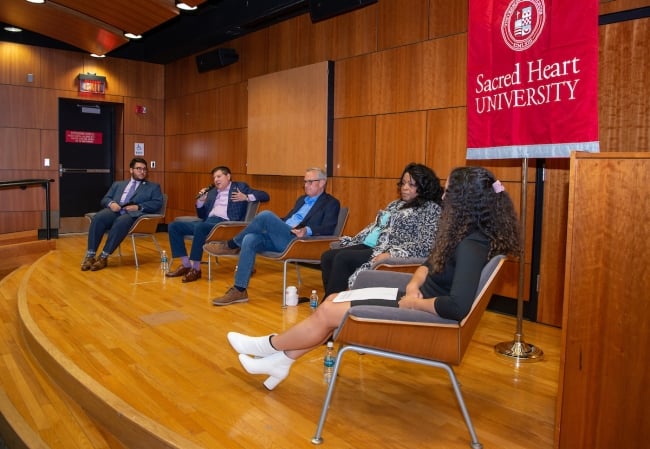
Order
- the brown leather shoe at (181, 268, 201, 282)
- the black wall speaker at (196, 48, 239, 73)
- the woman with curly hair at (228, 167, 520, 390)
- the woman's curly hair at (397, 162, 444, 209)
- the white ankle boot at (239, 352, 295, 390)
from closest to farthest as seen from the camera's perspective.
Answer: the woman with curly hair at (228, 167, 520, 390), the white ankle boot at (239, 352, 295, 390), the woman's curly hair at (397, 162, 444, 209), the brown leather shoe at (181, 268, 201, 282), the black wall speaker at (196, 48, 239, 73)

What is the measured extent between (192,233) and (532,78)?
3804mm

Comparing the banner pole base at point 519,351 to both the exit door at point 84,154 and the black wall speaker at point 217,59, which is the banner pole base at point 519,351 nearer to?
the black wall speaker at point 217,59

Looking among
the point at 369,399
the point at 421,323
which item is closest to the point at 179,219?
the point at 369,399

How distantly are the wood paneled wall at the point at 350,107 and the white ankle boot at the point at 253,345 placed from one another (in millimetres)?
2544

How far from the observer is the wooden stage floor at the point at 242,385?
251 centimetres

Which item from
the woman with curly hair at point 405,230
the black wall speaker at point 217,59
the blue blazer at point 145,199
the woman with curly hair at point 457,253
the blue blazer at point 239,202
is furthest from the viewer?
the black wall speaker at point 217,59

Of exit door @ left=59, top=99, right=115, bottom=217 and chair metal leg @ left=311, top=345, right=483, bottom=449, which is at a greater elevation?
exit door @ left=59, top=99, right=115, bottom=217

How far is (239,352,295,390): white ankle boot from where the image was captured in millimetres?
2812

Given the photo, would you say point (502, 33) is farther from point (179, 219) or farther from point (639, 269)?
point (179, 219)

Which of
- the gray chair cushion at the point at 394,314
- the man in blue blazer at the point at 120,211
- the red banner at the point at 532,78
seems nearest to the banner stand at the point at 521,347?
the red banner at the point at 532,78

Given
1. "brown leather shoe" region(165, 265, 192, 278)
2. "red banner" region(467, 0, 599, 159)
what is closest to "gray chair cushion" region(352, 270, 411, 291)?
"red banner" region(467, 0, 599, 159)

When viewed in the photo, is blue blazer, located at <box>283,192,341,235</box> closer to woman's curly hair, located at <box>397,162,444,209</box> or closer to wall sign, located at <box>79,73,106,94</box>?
woman's curly hair, located at <box>397,162,444,209</box>

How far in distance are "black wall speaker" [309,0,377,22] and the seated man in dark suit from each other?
200 centimetres

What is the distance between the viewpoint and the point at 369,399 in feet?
9.49
